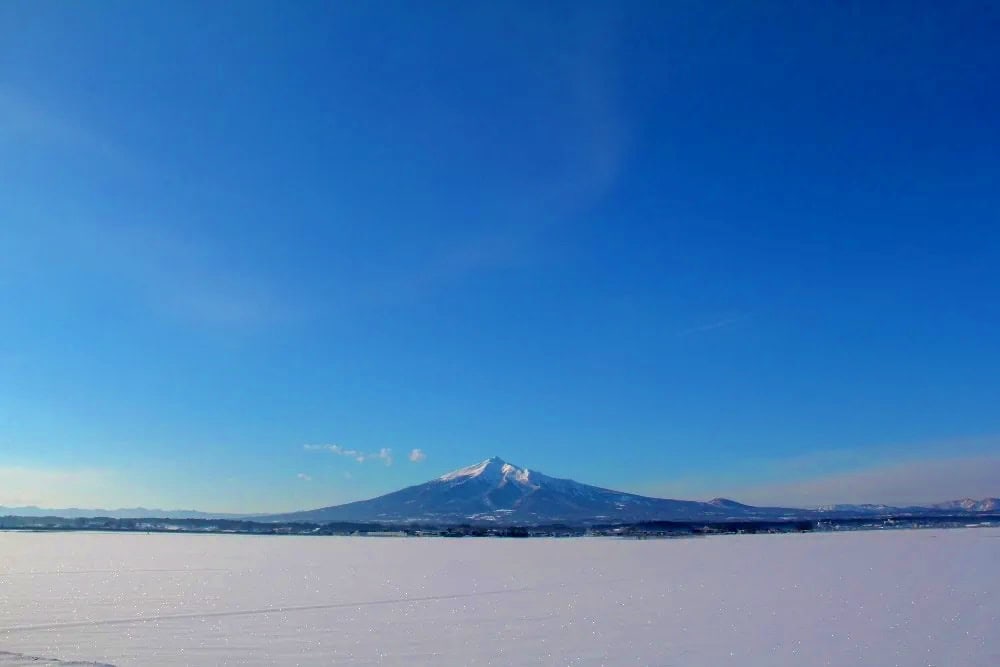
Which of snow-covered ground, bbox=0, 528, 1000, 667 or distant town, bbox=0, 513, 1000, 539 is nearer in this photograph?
snow-covered ground, bbox=0, 528, 1000, 667

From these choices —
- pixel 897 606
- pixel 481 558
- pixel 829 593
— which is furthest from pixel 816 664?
pixel 481 558

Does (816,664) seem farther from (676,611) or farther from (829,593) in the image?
(829,593)

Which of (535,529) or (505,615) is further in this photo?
(535,529)

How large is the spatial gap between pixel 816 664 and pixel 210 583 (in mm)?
20384

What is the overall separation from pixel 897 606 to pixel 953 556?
2299cm

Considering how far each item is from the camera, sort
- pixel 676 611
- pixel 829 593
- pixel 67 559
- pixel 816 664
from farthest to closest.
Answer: pixel 67 559, pixel 829 593, pixel 676 611, pixel 816 664

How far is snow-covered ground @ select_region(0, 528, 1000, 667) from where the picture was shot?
13.2 m

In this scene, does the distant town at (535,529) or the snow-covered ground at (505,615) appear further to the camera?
the distant town at (535,529)

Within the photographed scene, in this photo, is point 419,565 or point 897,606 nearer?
point 897,606

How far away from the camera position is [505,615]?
17.8 m

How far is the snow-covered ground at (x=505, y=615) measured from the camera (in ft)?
43.2

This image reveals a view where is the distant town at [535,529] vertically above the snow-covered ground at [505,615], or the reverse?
the distant town at [535,529]

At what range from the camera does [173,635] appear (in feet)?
49.0

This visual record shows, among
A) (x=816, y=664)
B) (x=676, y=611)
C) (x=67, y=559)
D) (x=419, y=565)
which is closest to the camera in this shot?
(x=816, y=664)
